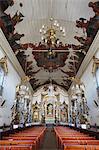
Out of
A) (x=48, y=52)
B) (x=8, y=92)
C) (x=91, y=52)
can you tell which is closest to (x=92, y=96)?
(x=91, y=52)

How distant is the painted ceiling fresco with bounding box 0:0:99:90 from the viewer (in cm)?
915

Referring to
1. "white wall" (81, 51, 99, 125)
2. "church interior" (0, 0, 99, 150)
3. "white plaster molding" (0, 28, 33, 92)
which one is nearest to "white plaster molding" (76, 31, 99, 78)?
"church interior" (0, 0, 99, 150)

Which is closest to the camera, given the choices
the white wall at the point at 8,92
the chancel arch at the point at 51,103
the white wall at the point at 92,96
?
the white wall at the point at 8,92

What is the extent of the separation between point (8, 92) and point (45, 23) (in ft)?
15.7

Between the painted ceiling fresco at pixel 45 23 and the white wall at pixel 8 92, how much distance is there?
117cm

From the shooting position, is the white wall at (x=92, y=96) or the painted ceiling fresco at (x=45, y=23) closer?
the painted ceiling fresco at (x=45, y=23)

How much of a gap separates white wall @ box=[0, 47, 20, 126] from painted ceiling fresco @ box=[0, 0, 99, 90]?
3.83 ft

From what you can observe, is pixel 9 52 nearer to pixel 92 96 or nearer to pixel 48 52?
pixel 48 52

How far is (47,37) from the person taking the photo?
32.6ft

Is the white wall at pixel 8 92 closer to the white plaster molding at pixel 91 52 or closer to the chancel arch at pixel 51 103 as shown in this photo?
the white plaster molding at pixel 91 52

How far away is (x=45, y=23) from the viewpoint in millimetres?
11203

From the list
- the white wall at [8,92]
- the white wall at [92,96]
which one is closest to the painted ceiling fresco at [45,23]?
the white wall at [8,92]

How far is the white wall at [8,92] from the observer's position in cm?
1106

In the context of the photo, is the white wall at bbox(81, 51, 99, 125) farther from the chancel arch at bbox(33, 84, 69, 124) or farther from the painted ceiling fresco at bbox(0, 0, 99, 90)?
the chancel arch at bbox(33, 84, 69, 124)
